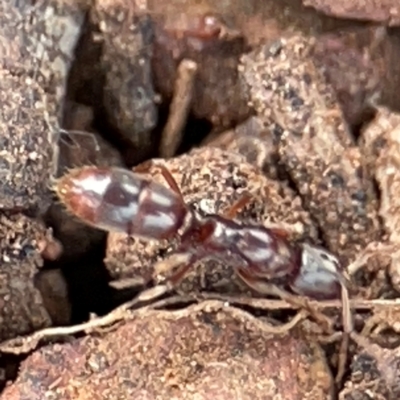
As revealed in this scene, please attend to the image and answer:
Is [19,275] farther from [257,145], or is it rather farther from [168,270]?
[257,145]

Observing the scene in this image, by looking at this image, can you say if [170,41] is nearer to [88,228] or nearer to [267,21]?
[267,21]

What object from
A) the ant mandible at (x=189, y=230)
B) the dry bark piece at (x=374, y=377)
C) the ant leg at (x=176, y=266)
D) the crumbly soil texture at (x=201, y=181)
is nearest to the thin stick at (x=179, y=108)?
the crumbly soil texture at (x=201, y=181)

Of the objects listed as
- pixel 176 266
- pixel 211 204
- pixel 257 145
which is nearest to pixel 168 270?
pixel 176 266

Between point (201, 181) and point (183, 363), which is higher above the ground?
point (201, 181)

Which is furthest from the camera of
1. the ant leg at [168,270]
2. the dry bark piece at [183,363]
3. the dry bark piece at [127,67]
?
the dry bark piece at [127,67]

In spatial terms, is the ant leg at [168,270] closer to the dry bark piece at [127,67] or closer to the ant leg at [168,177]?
the ant leg at [168,177]
